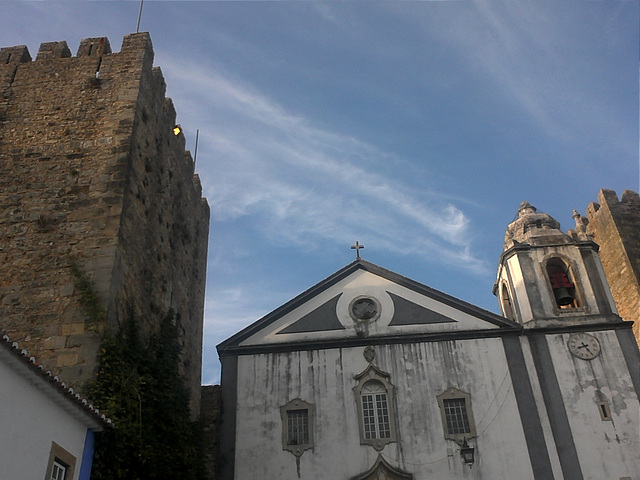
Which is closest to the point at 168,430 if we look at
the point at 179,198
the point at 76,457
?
the point at 76,457

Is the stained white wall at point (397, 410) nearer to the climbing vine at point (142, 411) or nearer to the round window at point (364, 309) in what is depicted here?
the round window at point (364, 309)

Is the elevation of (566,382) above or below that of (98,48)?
below

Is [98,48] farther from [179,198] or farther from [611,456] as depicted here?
[611,456]

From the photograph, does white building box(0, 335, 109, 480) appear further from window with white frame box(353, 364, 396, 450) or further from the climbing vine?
window with white frame box(353, 364, 396, 450)

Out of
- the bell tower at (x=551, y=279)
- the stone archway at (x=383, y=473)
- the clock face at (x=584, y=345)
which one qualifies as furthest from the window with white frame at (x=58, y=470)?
the clock face at (x=584, y=345)

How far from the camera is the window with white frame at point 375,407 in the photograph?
52.4 feet

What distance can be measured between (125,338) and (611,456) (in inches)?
424

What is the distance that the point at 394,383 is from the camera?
16719 mm

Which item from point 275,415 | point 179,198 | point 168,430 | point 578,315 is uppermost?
point 179,198

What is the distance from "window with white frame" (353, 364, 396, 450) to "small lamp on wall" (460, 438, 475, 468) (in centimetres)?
157

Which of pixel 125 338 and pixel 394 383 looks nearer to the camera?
pixel 125 338

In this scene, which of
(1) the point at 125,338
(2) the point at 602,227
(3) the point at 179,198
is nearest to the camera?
(1) the point at 125,338

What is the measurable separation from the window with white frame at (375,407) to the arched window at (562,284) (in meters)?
5.10

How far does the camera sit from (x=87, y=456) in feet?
36.0
